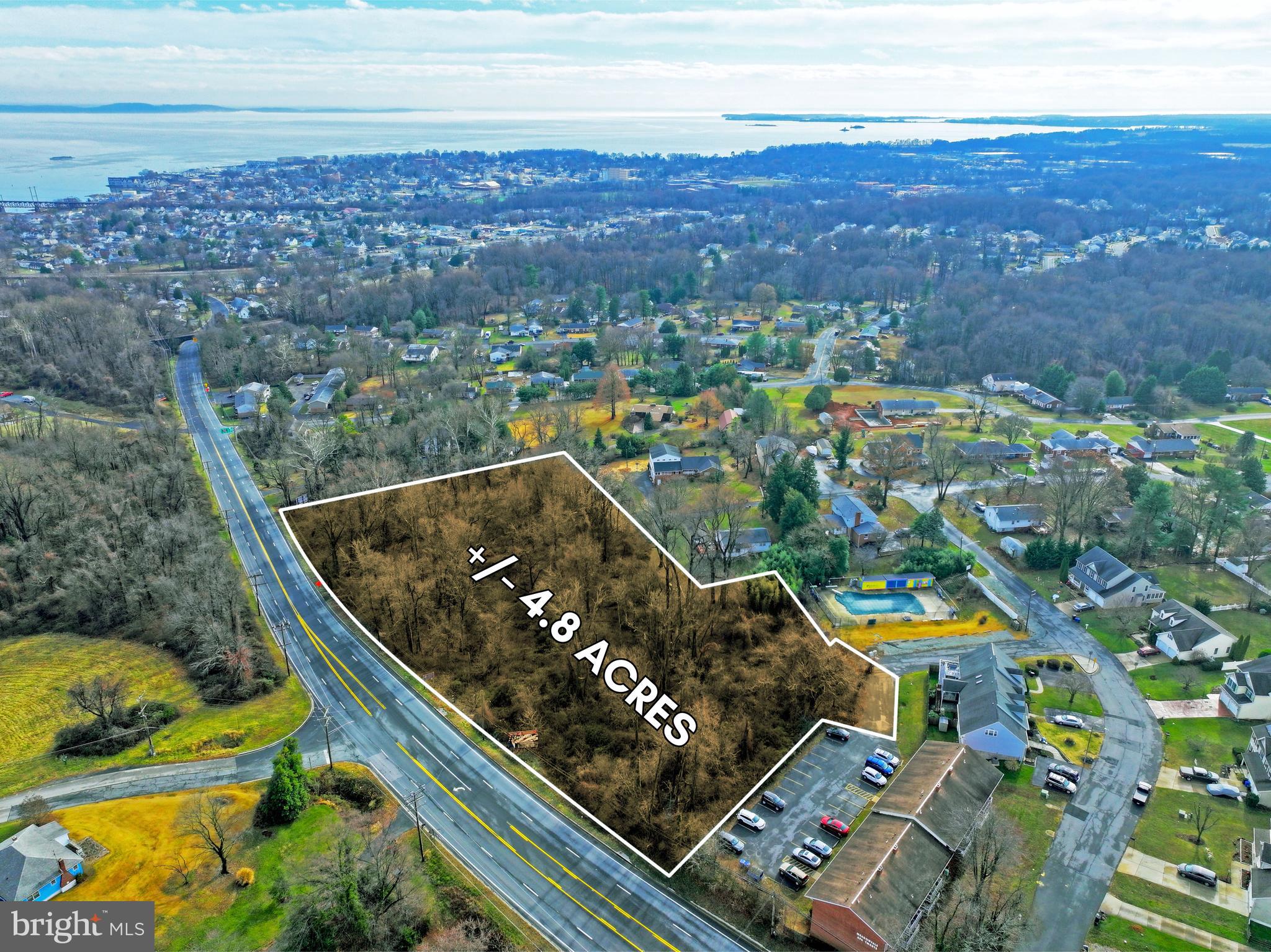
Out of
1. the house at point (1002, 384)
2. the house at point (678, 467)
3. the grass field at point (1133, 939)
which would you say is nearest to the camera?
the grass field at point (1133, 939)

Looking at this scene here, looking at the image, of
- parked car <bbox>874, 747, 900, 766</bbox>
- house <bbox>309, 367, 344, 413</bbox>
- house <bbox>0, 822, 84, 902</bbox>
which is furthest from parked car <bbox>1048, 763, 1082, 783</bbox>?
house <bbox>309, 367, 344, 413</bbox>

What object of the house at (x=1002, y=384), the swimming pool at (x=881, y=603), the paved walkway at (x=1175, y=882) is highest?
the house at (x=1002, y=384)

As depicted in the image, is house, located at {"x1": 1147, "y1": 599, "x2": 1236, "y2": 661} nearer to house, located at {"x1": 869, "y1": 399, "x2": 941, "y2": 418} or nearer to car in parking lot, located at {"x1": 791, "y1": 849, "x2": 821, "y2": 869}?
car in parking lot, located at {"x1": 791, "y1": 849, "x2": 821, "y2": 869}

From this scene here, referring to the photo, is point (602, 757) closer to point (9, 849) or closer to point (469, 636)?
point (469, 636)

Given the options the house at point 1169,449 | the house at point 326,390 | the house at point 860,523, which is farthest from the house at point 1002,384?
the house at point 326,390

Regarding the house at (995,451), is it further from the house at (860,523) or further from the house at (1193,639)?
the house at (1193,639)

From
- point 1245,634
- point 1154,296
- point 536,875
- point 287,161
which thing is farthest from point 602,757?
point 287,161
